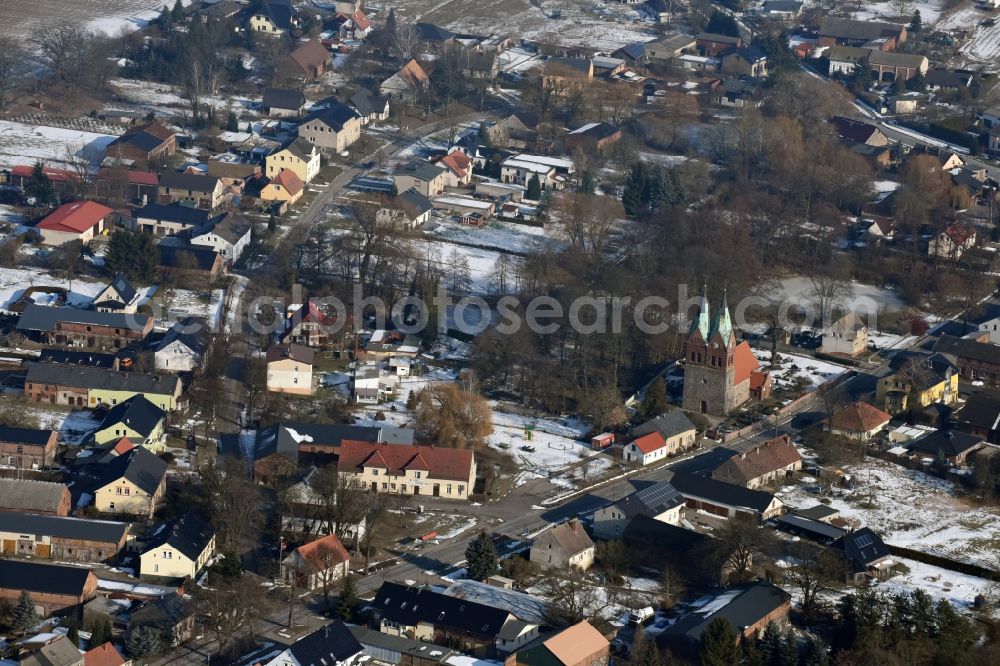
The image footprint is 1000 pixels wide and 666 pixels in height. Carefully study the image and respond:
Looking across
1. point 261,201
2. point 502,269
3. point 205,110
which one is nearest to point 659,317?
point 502,269

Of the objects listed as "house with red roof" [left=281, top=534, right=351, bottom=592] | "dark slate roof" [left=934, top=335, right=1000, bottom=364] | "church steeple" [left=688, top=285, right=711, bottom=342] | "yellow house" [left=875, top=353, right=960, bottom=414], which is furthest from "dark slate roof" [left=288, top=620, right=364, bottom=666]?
"dark slate roof" [left=934, top=335, right=1000, bottom=364]

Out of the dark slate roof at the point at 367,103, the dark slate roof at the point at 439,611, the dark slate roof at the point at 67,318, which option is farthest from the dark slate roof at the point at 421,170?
the dark slate roof at the point at 439,611

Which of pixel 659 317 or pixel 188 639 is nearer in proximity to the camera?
pixel 188 639

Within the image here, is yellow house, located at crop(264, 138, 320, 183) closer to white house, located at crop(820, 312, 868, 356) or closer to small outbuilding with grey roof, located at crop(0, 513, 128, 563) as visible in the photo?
white house, located at crop(820, 312, 868, 356)

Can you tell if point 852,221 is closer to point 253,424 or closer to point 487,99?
point 487,99

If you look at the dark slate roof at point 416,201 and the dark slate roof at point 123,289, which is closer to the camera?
the dark slate roof at point 123,289

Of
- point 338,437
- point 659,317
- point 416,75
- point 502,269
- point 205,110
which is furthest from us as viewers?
point 416,75

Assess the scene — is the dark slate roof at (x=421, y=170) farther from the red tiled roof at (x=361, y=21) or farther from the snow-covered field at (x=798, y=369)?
the red tiled roof at (x=361, y=21)
